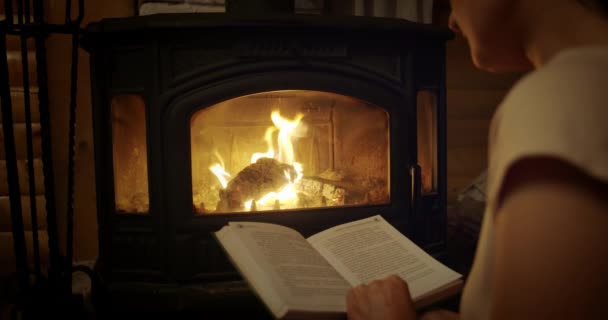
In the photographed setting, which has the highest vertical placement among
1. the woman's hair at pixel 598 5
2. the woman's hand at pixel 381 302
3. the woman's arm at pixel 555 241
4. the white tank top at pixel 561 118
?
the woman's hair at pixel 598 5

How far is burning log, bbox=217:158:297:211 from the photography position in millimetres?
1415

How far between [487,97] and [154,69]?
1442 millimetres

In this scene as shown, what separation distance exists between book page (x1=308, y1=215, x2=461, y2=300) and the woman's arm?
21.1 inches

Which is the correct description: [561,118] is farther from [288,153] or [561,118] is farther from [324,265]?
[288,153]

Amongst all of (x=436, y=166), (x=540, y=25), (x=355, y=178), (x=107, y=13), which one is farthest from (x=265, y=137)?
(x=540, y=25)

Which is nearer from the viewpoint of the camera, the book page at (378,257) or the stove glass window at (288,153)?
the book page at (378,257)

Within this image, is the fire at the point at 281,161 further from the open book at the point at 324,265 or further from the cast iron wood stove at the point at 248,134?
the open book at the point at 324,265

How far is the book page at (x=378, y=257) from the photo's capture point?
914 millimetres

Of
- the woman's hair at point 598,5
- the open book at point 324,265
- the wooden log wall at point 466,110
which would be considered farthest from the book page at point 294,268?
the wooden log wall at point 466,110

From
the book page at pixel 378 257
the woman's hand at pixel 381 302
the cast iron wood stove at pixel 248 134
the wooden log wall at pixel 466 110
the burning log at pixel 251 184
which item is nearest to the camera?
the woman's hand at pixel 381 302

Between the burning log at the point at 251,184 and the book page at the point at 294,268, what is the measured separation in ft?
1.35

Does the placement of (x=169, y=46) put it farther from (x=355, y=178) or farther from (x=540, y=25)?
(x=540, y=25)

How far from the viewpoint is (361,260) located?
0.95 meters

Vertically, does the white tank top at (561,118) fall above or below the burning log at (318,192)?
above
